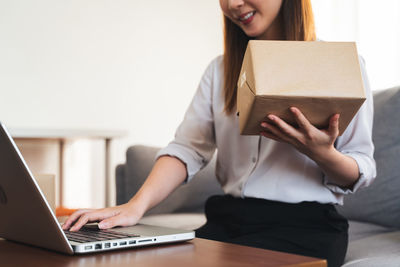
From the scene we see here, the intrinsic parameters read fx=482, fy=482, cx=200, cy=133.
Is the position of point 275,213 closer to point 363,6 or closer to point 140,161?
point 140,161

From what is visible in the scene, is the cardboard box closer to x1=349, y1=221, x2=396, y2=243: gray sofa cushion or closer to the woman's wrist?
the woman's wrist

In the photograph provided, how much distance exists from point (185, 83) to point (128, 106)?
0.44 meters

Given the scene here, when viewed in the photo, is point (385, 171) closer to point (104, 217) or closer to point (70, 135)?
point (104, 217)

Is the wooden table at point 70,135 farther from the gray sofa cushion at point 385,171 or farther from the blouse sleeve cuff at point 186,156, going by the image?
the gray sofa cushion at point 385,171

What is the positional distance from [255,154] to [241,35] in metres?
0.31

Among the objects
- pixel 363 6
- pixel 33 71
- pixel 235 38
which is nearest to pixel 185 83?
pixel 33 71

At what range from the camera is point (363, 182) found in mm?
921

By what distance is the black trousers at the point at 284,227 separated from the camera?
0.85m

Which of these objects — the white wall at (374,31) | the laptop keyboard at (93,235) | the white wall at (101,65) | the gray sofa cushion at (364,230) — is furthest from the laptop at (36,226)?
the white wall at (101,65)

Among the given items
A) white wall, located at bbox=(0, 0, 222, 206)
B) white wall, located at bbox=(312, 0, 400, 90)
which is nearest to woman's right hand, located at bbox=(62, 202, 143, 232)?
white wall, located at bbox=(312, 0, 400, 90)

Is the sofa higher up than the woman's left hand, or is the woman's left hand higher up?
the woman's left hand

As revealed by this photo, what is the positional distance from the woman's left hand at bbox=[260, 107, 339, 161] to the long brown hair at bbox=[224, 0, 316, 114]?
0.32 meters

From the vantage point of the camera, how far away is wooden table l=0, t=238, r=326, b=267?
523 millimetres

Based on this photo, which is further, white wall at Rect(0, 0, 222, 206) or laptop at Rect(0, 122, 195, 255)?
white wall at Rect(0, 0, 222, 206)
